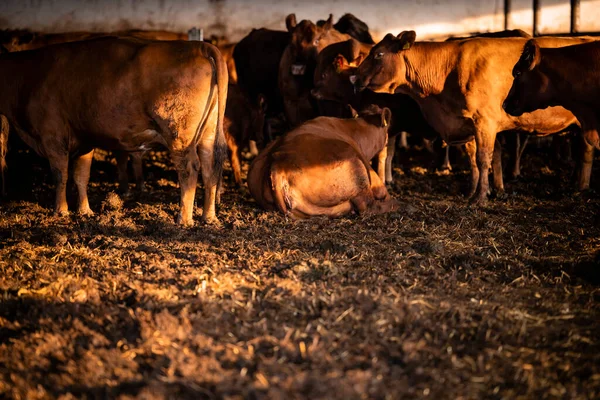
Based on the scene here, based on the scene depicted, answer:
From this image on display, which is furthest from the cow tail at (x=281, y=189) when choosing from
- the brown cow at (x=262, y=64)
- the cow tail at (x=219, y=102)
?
the brown cow at (x=262, y=64)

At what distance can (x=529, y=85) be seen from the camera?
761cm

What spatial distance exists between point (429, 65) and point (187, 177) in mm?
3512

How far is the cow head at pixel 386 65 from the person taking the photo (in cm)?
887

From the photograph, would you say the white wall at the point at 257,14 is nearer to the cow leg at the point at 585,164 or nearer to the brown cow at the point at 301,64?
the brown cow at the point at 301,64

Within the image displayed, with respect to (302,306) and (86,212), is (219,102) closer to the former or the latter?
(86,212)

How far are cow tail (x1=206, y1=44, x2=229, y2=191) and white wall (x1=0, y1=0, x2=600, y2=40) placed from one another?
28.9ft

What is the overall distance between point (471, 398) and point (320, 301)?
1455mm

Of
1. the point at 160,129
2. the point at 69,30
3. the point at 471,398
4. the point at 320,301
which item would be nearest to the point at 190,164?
the point at 160,129

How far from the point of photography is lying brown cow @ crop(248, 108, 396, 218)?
24.2 feet

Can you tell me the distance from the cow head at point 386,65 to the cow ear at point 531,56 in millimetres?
1705

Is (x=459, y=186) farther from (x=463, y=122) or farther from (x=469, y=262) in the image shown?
(x=469, y=262)

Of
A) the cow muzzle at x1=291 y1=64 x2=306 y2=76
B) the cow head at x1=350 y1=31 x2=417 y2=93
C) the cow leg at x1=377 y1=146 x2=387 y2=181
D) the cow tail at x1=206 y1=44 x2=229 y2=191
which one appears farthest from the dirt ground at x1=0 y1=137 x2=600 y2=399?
the cow muzzle at x1=291 y1=64 x2=306 y2=76

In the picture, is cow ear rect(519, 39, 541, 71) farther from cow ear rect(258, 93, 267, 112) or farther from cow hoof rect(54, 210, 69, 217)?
cow hoof rect(54, 210, 69, 217)

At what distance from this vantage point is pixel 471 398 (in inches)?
141
